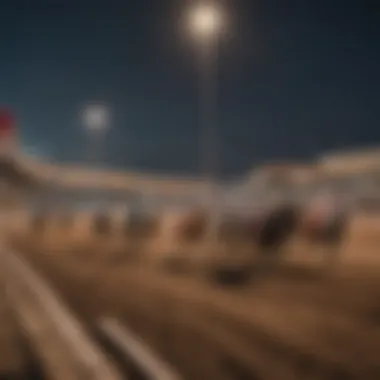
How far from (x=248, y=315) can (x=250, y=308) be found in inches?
3.4

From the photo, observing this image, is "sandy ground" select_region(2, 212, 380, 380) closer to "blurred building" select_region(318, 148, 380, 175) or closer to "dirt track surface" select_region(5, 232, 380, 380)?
"dirt track surface" select_region(5, 232, 380, 380)

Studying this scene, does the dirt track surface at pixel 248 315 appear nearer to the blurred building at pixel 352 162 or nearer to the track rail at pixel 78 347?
the track rail at pixel 78 347

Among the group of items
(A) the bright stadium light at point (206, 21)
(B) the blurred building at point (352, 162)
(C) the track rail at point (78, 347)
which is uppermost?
(A) the bright stadium light at point (206, 21)

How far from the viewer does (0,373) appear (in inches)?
261

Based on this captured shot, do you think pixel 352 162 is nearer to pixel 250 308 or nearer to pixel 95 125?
pixel 250 308

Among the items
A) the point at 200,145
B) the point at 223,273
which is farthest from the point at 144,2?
the point at 223,273

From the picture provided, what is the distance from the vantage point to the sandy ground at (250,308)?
5918 millimetres

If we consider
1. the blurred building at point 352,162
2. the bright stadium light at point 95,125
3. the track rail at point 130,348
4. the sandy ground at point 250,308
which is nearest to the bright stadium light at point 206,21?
the bright stadium light at point 95,125

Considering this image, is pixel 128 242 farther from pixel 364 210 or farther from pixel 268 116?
pixel 364 210

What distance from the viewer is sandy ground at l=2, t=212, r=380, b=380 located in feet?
19.4

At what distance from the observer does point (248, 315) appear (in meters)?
6.48

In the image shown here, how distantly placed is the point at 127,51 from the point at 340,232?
2.09m

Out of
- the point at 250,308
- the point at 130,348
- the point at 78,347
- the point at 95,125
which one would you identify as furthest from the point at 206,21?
the point at 78,347

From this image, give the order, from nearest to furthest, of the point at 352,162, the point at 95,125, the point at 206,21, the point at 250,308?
1. the point at 352,162
2. the point at 206,21
3. the point at 250,308
4. the point at 95,125
